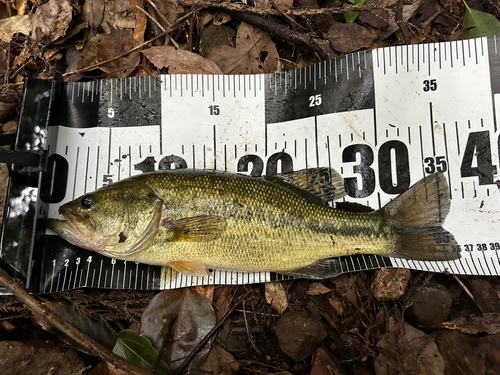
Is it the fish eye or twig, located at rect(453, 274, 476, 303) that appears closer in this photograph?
the fish eye

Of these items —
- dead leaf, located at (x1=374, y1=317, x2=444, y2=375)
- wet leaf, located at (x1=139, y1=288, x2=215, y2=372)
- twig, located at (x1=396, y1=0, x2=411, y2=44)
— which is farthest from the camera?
twig, located at (x1=396, y1=0, x2=411, y2=44)

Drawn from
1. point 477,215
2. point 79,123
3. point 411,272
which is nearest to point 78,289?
point 79,123

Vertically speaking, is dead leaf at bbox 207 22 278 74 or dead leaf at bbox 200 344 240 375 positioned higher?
dead leaf at bbox 207 22 278 74

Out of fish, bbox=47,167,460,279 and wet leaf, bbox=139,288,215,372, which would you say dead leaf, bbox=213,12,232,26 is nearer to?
fish, bbox=47,167,460,279

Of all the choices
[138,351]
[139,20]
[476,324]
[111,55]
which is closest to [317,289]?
[476,324]

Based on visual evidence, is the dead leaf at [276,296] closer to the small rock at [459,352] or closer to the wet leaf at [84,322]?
the small rock at [459,352]

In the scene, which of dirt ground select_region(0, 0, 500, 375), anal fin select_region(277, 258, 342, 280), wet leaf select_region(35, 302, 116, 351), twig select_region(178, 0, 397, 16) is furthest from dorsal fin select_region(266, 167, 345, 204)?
wet leaf select_region(35, 302, 116, 351)
